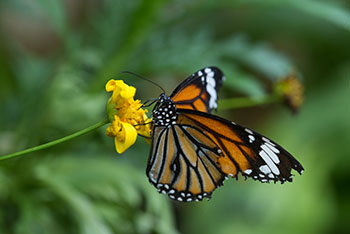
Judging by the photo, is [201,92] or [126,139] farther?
[201,92]

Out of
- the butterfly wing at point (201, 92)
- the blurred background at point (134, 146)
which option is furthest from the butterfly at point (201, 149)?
the blurred background at point (134, 146)

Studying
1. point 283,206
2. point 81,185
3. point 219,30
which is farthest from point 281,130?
point 81,185

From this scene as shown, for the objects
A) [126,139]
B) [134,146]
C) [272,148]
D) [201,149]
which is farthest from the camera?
[134,146]

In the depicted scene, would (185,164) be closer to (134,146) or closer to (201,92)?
(201,92)

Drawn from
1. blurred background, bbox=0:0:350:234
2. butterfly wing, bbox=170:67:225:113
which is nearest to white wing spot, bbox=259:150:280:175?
butterfly wing, bbox=170:67:225:113

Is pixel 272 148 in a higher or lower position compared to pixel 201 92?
lower

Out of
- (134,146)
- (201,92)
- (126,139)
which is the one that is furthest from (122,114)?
(134,146)

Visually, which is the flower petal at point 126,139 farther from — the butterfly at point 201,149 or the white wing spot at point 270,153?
the white wing spot at point 270,153

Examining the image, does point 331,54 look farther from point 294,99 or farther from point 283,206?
point 294,99
